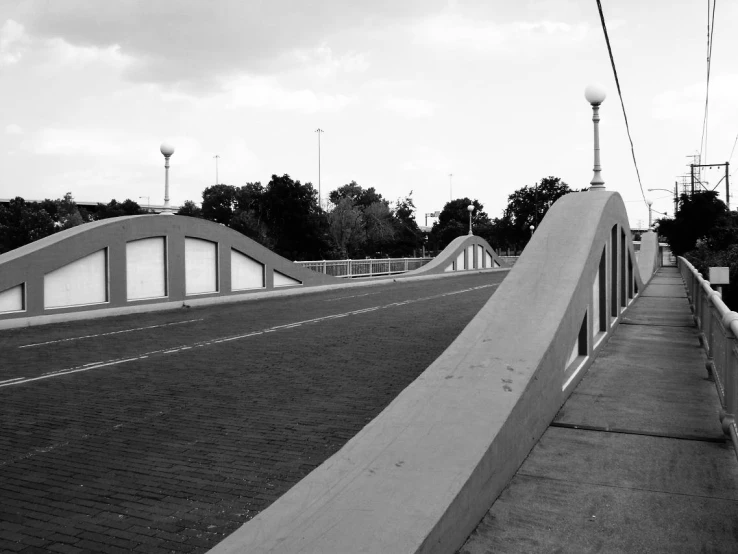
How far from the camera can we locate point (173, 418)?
7.14 metres

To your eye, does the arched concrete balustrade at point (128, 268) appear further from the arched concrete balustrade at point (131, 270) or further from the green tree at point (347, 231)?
the green tree at point (347, 231)

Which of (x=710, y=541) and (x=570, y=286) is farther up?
(x=570, y=286)

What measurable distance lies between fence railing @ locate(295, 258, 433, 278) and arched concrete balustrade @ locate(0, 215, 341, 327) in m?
5.82

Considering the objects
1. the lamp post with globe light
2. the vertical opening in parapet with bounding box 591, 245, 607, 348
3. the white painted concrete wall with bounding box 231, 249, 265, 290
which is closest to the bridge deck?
the vertical opening in parapet with bounding box 591, 245, 607, 348

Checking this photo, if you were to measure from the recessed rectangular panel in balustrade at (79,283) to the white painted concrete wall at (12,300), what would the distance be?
0.70m

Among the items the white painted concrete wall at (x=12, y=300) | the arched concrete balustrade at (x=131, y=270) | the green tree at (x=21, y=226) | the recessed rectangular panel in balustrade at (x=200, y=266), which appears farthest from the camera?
the green tree at (x=21, y=226)

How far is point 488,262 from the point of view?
48.7 metres

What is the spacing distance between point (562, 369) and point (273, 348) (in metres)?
6.40

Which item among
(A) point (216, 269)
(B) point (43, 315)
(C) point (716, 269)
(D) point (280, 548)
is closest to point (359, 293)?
(A) point (216, 269)

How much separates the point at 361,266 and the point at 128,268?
1672 centimetres

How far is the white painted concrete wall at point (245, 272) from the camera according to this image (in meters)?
22.6

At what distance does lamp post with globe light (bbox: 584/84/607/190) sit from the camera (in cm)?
1155

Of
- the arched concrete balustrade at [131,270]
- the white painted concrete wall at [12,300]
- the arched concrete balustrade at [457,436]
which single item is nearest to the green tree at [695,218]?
the arched concrete balustrade at [131,270]

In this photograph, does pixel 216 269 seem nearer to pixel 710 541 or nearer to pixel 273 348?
pixel 273 348
